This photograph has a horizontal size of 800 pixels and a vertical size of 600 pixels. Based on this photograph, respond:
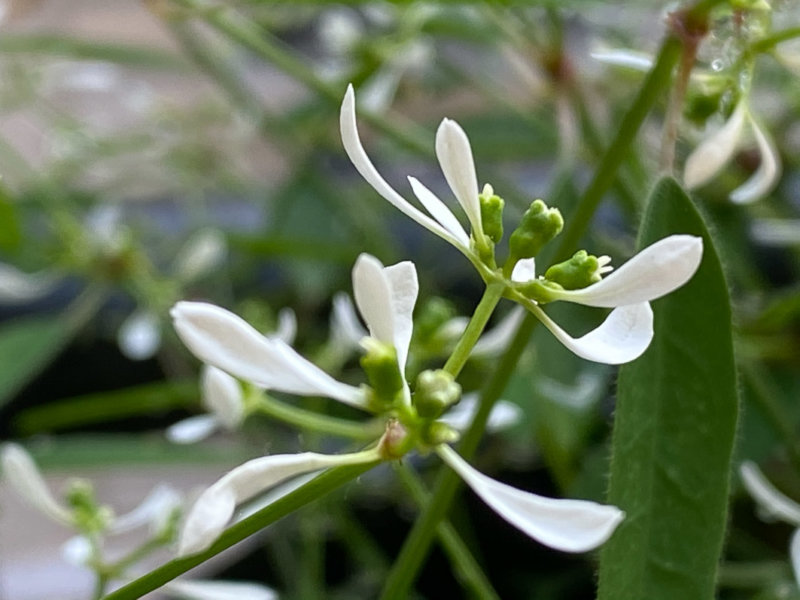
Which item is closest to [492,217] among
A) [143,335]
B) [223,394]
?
[223,394]

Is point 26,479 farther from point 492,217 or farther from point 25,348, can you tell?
point 25,348

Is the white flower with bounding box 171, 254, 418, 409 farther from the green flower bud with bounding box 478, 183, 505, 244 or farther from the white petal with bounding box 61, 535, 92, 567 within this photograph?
the white petal with bounding box 61, 535, 92, 567

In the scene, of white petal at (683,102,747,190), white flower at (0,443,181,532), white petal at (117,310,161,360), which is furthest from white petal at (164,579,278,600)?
white petal at (117,310,161,360)

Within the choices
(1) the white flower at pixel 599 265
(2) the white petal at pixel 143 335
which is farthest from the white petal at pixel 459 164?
(2) the white petal at pixel 143 335

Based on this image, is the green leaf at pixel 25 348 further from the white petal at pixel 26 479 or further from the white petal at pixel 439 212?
the white petal at pixel 439 212

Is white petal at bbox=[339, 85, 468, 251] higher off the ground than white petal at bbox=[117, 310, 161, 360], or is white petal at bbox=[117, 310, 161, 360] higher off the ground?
white petal at bbox=[339, 85, 468, 251]

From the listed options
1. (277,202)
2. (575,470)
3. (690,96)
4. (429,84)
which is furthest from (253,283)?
(690,96)

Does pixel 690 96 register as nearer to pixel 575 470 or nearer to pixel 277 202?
pixel 575 470
